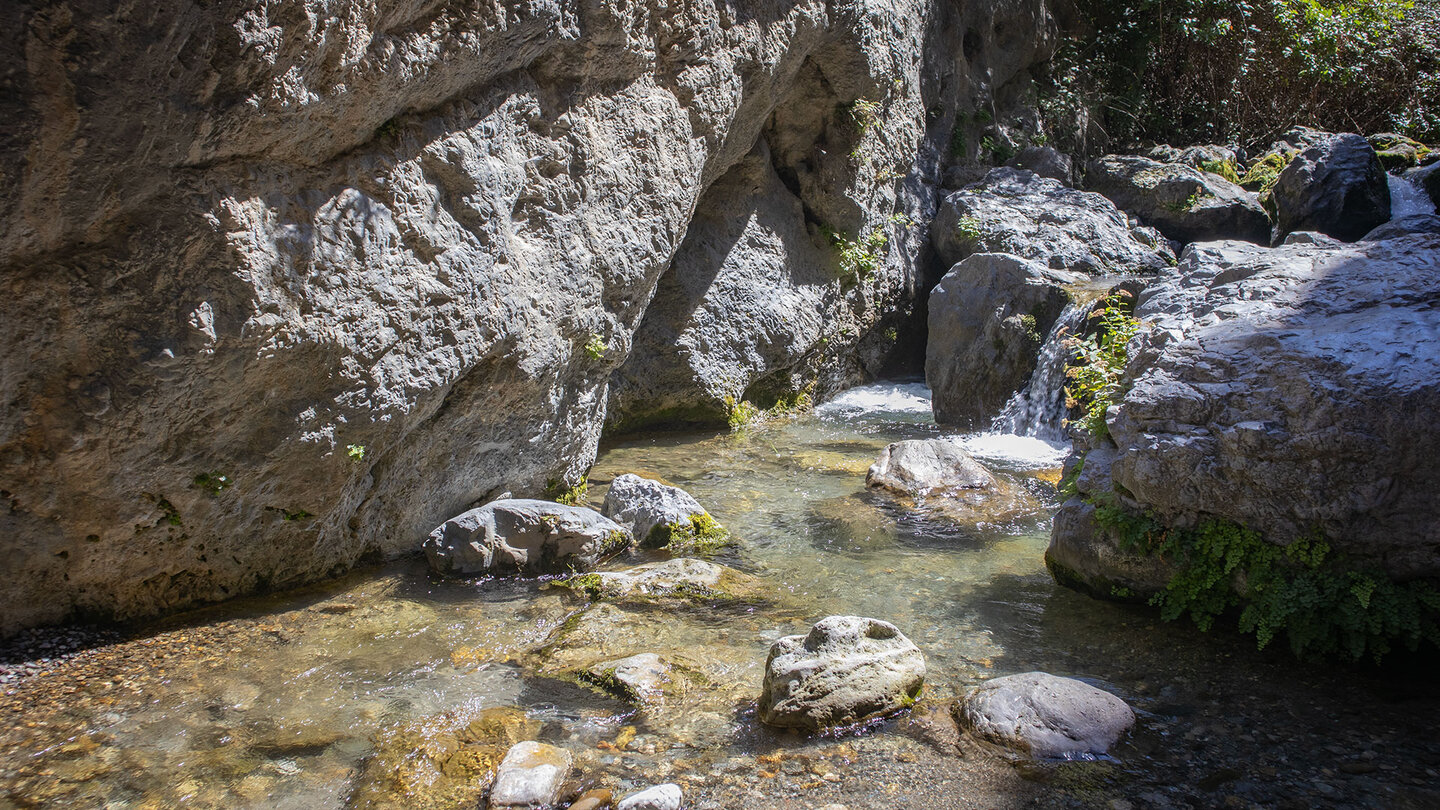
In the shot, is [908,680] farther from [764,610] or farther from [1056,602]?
[1056,602]

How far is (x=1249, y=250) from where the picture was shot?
617cm

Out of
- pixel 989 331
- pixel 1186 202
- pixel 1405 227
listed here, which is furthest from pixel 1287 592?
pixel 1186 202

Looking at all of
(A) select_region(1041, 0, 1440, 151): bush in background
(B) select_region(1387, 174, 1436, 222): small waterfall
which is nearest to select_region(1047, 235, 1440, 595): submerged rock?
(B) select_region(1387, 174, 1436, 222): small waterfall

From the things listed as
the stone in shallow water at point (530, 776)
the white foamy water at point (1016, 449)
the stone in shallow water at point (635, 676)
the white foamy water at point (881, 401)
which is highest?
the white foamy water at point (881, 401)

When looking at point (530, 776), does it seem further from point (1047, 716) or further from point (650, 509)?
point (650, 509)

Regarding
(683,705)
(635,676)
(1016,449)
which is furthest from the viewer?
(1016,449)

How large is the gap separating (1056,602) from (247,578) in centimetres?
487

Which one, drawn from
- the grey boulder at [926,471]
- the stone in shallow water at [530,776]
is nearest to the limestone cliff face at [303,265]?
the stone in shallow water at [530,776]

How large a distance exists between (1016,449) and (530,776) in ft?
23.3

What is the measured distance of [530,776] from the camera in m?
3.34

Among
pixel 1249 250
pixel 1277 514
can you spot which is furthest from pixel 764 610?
pixel 1249 250

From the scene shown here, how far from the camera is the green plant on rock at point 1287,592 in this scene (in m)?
3.80

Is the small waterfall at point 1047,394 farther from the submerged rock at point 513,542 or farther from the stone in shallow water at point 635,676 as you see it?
the stone in shallow water at point 635,676

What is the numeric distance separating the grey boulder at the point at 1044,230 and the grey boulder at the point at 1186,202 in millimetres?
616
